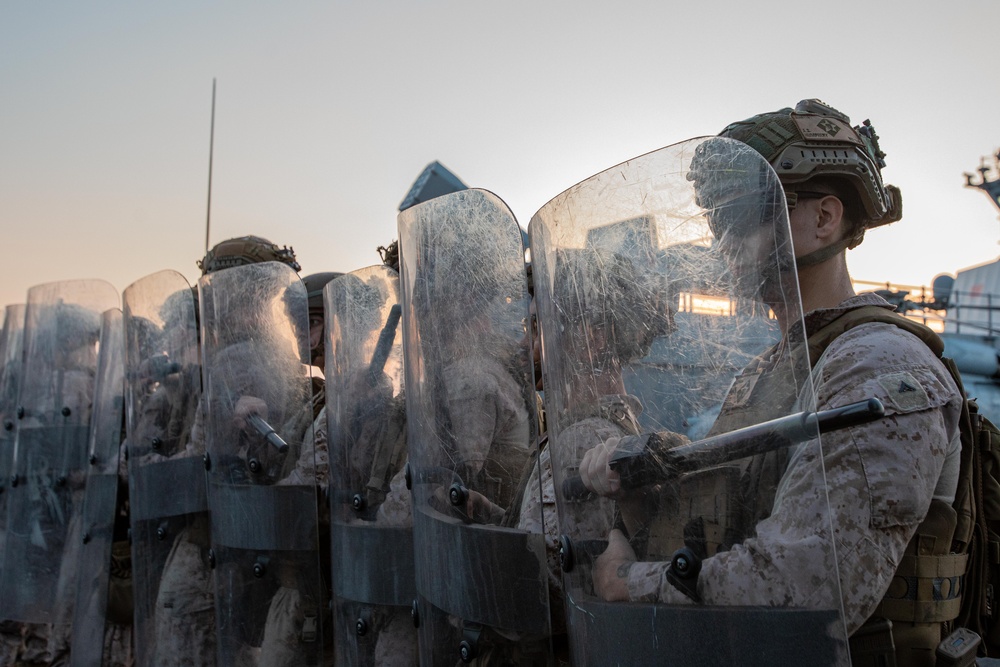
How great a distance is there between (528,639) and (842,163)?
4.92 feet

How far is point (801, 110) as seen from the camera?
2318 mm

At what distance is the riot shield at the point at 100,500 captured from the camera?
4.39 m

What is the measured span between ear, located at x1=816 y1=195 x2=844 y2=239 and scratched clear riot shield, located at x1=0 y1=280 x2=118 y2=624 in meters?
4.59

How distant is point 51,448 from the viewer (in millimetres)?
5148

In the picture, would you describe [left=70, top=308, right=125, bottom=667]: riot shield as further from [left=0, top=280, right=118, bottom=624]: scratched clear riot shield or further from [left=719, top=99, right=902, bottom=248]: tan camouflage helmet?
[left=719, top=99, right=902, bottom=248]: tan camouflage helmet

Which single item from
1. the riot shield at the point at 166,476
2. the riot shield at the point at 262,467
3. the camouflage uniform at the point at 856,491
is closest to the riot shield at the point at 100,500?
the riot shield at the point at 166,476

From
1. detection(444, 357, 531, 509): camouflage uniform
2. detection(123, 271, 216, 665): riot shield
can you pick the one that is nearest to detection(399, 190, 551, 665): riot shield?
detection(444, 357, 531, 509): camouflage uniform

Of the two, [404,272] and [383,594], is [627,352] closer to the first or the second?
[404,272]

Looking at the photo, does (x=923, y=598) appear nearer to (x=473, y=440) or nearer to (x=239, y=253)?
(x=473, y=440)

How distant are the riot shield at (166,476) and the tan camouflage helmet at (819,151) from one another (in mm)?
3108

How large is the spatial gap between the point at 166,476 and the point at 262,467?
0.88m

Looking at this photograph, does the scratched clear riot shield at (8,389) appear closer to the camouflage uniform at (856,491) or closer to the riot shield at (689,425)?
the riot shield at (689,425)

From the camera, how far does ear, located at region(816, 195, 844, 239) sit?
7.16ft

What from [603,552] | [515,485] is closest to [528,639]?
[515,485]
